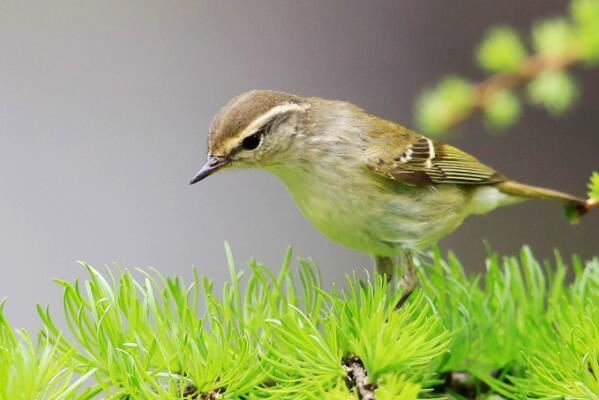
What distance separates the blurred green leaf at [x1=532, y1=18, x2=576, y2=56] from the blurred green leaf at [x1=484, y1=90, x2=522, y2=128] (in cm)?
11

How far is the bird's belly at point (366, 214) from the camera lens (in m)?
1.90

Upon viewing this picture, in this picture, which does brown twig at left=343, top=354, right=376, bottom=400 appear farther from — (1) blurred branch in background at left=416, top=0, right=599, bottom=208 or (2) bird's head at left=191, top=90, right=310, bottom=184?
(1) blurred branch in background at left=416, top=0, right=599, bottom=208

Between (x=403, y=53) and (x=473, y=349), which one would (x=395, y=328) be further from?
(x=403, y=53)

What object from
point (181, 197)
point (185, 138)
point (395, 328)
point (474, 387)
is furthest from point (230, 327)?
point (185, 138)

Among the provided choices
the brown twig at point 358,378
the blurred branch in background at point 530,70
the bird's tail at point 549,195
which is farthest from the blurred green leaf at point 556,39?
the brown twig at point 358,378

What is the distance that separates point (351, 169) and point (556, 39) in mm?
524

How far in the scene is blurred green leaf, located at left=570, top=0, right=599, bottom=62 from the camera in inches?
64.3

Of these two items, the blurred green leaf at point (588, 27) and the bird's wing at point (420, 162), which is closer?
the blurred green leaf at point (588, 27)

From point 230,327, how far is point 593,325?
1.44 ft

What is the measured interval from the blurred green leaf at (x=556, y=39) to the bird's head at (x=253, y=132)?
566 mm

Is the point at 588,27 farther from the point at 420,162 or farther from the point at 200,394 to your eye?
the point at 200,394

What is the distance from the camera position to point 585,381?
0.98 metres

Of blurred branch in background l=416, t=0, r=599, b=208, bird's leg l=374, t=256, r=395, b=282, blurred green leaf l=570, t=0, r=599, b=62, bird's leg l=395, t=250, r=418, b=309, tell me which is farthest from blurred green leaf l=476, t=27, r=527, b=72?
bird's leg l=374, t=256, r=395, b=282

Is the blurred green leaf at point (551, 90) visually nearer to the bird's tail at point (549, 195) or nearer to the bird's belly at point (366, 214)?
the bird's tail at point (549, 195)
